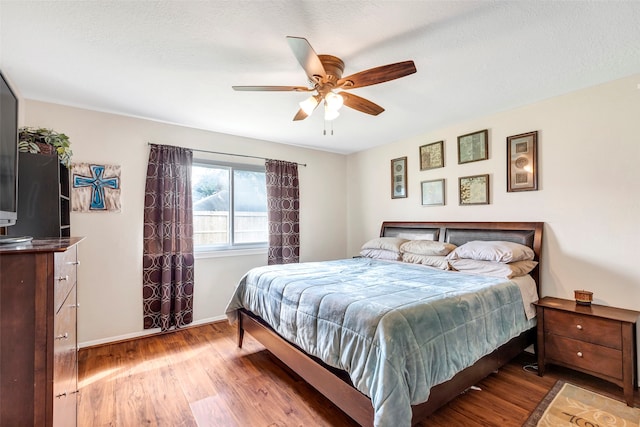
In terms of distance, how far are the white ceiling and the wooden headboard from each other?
128 cm

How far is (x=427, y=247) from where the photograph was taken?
337cm

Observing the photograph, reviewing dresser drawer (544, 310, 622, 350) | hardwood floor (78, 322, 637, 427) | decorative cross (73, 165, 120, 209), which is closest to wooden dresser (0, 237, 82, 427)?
hardwood floor (78, 322, 637, 427)

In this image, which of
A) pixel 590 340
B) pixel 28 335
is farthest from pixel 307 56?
pixel 590 340

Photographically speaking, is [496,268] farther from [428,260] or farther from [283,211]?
[283,211]

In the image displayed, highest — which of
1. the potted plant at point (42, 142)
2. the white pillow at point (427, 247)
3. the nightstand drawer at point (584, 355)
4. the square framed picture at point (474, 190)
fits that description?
the potted plant at point (42, 142)

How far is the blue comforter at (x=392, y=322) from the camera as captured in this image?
150cm

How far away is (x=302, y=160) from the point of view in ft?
15.1

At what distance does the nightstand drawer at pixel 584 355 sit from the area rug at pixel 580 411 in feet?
0.64

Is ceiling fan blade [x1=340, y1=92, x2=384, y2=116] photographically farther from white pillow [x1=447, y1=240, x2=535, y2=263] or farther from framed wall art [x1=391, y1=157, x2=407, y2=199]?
framed wall art [x1=391, y1=157, x2=407, y2=199]

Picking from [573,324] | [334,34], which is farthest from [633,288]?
[334,34]

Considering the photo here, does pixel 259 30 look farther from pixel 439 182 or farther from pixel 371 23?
pixel 439 182

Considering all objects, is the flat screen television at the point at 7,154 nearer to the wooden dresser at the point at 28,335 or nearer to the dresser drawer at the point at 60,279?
the dresser drawer at the point at 60,279

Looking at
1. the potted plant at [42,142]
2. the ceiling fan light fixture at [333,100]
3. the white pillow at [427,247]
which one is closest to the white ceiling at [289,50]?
the ceiling fan light fixture at [333,100]

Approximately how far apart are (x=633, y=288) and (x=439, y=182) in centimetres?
201
